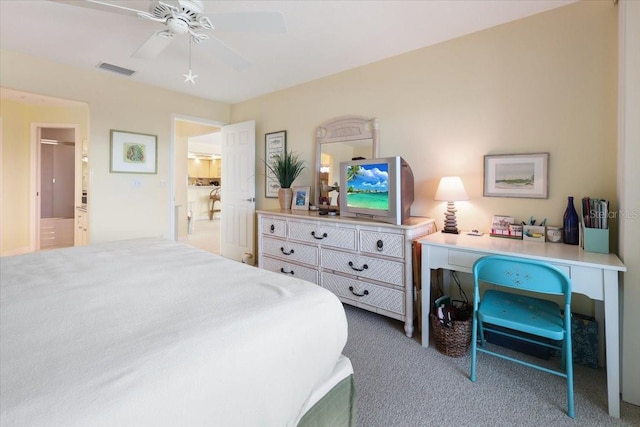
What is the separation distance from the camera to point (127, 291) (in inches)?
46.5

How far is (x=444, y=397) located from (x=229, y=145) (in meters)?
4.21

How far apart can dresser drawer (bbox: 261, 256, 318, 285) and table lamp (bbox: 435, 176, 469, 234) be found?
1296 mm

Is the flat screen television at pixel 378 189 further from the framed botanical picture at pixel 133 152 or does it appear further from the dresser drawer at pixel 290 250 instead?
the framed botanical picture at pixel 133 152

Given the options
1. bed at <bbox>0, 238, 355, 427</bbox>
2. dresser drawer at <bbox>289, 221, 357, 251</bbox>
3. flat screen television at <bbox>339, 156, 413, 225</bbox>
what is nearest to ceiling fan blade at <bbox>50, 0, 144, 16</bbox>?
bed at <bbox>0, 238, 355, 427</bbox>

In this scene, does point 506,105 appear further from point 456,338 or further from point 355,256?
point 456,338

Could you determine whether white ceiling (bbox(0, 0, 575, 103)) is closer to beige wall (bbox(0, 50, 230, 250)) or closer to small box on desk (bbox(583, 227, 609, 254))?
beige wall (bbox(0, 50, 230, 250))

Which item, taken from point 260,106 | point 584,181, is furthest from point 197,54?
point 584,181

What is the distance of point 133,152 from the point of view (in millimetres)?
3900

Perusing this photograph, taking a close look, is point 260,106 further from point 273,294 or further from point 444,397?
point 444,397

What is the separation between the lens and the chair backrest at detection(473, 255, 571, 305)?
1545mm

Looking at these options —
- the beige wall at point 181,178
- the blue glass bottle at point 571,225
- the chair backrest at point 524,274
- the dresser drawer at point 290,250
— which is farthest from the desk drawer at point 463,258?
the beige wall at point 181,178

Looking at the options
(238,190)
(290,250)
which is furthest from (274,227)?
(238,190)

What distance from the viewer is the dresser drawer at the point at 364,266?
94.4 inches

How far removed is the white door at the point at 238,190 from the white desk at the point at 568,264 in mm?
2794
